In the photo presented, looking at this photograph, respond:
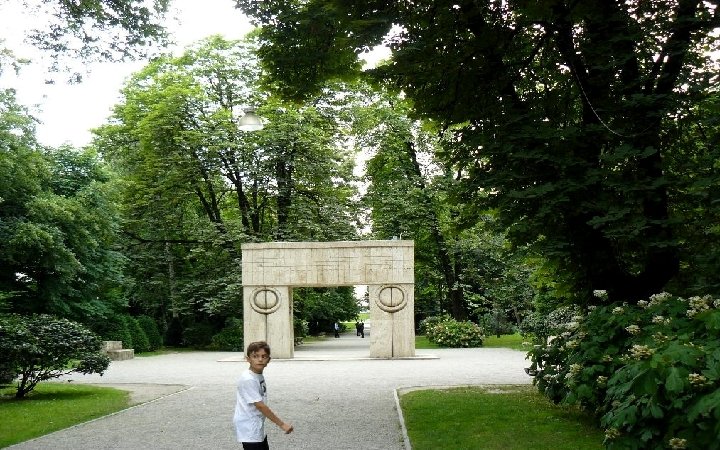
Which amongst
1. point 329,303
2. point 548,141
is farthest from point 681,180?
point 329,303

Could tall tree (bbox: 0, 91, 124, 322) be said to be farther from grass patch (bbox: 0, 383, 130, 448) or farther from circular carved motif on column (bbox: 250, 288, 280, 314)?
grass patch (bbox: 0, 383, 130, 448)

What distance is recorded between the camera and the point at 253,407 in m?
5.97

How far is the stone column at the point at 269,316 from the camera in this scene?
79.6 feet

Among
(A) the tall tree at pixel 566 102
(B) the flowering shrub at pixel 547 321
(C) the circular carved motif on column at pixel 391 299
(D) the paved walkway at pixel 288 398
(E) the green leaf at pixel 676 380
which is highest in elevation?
(A) the tall tree at pixel 566 102

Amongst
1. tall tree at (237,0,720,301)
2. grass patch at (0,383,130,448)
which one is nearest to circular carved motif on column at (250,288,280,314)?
grass patch at (0,383,130,448)

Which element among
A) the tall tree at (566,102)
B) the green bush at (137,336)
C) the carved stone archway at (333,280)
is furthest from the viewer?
the green bush at (137,336)

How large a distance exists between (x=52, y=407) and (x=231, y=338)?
18.6m

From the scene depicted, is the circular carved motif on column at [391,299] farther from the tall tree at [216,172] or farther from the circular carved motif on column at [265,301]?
the tall tree at [216,172]

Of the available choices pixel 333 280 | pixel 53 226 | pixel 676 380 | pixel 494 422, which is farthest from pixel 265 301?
pixel 676 380

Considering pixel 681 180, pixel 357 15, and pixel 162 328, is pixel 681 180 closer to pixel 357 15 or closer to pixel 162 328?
pixel 357 15

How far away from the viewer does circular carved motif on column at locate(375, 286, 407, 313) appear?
24.0m

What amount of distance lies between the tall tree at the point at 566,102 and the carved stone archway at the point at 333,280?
12071mm

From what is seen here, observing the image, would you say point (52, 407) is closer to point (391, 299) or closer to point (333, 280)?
point (333, 280)

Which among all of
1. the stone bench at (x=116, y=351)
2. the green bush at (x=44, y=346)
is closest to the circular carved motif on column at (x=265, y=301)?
the stone bench at (x=116, y=351)
